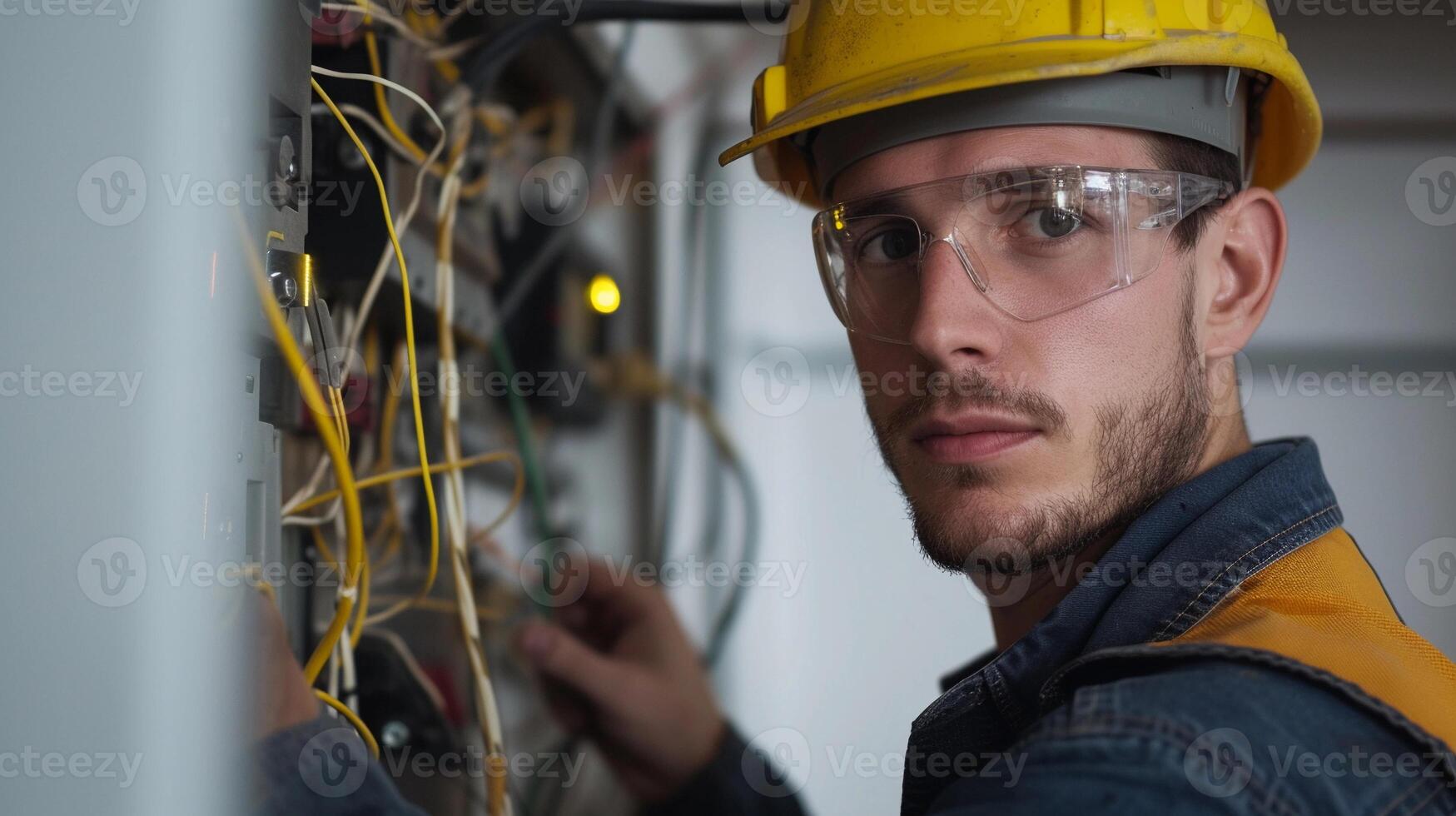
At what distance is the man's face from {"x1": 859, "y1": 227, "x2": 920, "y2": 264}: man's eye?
87mm

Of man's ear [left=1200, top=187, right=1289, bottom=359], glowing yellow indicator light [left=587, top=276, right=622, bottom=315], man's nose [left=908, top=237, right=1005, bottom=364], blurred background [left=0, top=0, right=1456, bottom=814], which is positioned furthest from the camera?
glowing yellow indicator light [left=587, top=276, right=622, bottom=315]

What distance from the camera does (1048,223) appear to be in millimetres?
894

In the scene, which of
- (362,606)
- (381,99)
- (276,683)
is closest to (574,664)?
(362,606)

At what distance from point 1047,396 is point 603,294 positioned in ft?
3.18

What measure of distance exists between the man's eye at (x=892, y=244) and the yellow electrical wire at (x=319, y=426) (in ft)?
1.75

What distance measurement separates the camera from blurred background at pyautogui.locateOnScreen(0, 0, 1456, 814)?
1.44 ft

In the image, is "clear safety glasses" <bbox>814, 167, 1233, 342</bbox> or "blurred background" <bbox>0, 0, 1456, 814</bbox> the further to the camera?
"clear safety glasses" <bbox>814, 167, 1233, 342</bbox>

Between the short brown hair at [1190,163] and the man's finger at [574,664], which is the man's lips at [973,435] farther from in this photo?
the man's finger at [574,664]

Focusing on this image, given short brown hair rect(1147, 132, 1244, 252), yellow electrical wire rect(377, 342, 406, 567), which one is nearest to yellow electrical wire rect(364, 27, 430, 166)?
yellow electrical wire rect(377, 342, 406, 567)

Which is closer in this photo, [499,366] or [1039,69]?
[1039,69]

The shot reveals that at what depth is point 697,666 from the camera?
1562mm

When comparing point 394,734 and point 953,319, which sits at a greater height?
point 953,319

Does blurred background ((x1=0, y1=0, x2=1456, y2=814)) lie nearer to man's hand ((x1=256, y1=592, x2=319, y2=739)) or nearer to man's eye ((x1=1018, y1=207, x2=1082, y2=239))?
man's hand ((x1=256, y1=592, x2=319, y2=739))

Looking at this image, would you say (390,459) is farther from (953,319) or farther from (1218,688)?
(1218,688)
